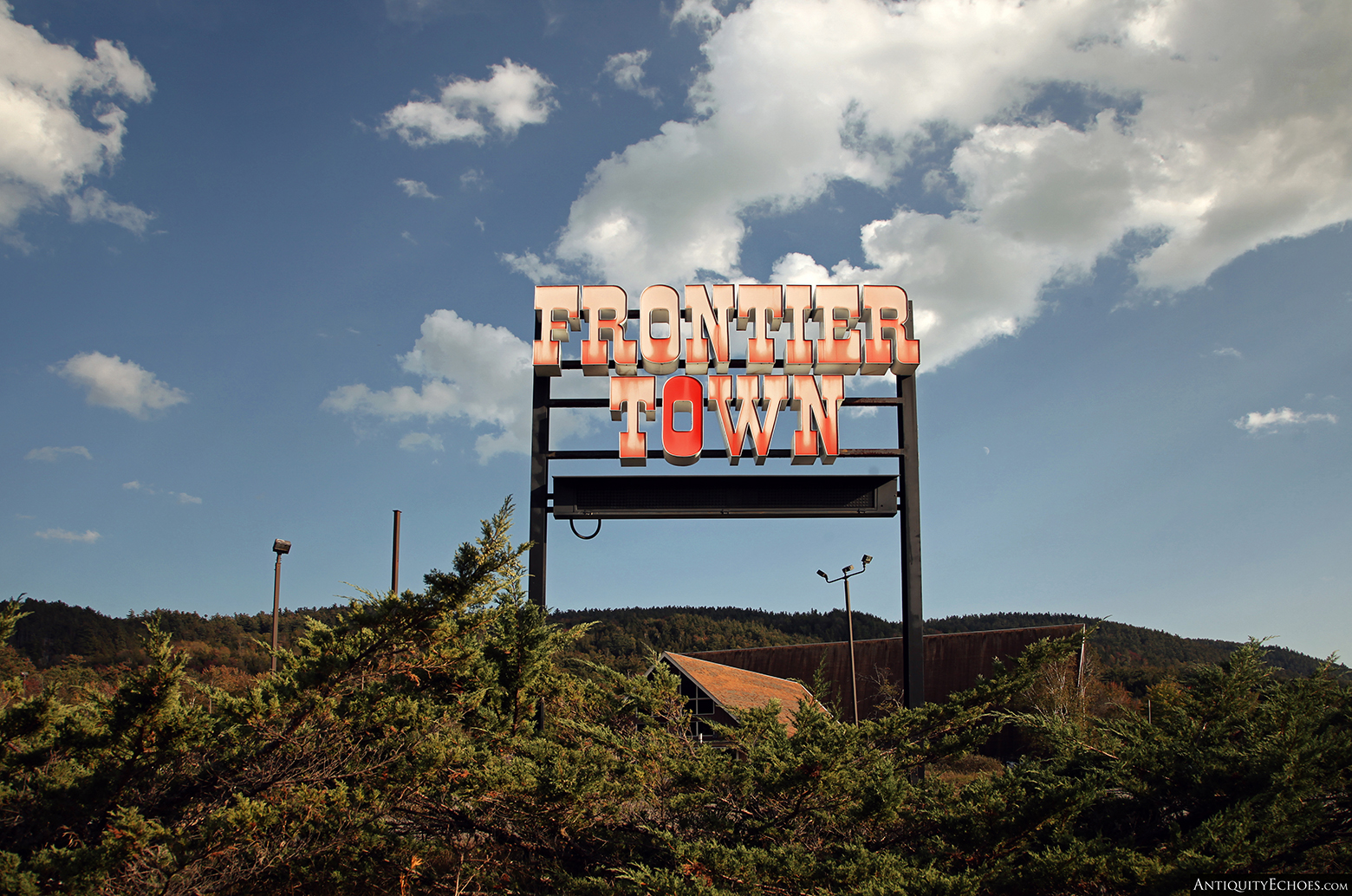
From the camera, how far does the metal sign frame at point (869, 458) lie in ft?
27.1

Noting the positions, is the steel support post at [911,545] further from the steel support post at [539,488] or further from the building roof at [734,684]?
the building roof at [734,684]

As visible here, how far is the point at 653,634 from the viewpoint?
69.1m

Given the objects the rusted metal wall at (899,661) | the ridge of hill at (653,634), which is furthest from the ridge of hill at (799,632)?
the rusted metal wall at (899,661)

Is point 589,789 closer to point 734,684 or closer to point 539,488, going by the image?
point 539,488

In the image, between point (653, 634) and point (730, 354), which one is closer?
point (730, 354)

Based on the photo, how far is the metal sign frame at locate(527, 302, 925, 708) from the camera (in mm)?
8266

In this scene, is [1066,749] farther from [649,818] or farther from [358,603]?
[358,603]

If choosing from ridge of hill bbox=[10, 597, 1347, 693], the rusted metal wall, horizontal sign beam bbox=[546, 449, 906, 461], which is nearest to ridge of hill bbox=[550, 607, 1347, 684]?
ridge of hill bbox=[10, 597, 1347, 693]

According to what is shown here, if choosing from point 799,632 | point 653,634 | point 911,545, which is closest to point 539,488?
point 911,545

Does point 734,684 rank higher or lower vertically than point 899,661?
higher

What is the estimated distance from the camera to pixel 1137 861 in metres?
3.66

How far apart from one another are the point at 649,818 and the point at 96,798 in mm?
3251

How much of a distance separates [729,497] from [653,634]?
2461 inches

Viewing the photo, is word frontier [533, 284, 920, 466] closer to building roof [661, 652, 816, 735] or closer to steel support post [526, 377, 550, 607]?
steel support post [526, 377, 550, 607]
